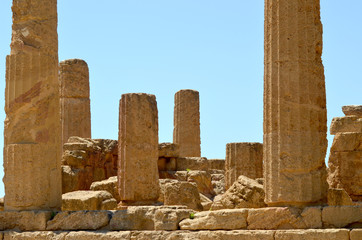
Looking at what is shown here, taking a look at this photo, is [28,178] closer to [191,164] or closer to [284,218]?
[284,218]

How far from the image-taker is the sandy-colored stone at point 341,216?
11172mm

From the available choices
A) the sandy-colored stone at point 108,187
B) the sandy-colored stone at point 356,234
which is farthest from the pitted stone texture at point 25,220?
Result: the sandy-colored stone at point 108,187

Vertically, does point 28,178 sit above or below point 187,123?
below

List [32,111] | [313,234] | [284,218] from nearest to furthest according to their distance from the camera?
[313,234] < [284,218] < [32,111]

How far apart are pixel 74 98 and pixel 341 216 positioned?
52.6 feet

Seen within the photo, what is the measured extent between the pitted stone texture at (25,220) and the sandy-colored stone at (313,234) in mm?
4337

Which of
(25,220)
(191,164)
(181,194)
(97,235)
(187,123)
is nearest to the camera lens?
(97,235)

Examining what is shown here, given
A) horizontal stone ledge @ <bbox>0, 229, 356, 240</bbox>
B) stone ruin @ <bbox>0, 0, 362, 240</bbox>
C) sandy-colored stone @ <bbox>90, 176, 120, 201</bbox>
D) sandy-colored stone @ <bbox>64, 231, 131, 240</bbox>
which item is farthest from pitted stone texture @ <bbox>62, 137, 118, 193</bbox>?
sandy-colored stone @ <bbox>64, 231, 131, 240</bbox>

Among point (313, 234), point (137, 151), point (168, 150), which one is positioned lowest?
point (313, 234)

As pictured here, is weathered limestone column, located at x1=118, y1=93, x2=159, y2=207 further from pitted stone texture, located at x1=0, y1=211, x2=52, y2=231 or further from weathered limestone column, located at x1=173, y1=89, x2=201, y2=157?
weathered limestone column, located at x1=173, y1=89, x2=201, y2=157

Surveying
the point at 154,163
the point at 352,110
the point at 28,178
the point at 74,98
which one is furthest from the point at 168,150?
the point at 28,178

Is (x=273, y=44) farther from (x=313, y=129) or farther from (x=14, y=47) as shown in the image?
(x=14, y=47)

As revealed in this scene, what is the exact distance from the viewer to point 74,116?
84.9 ft

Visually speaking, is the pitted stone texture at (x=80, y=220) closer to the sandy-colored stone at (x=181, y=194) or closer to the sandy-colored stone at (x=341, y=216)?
the sandy-colored stone at (x=341, y=216)
